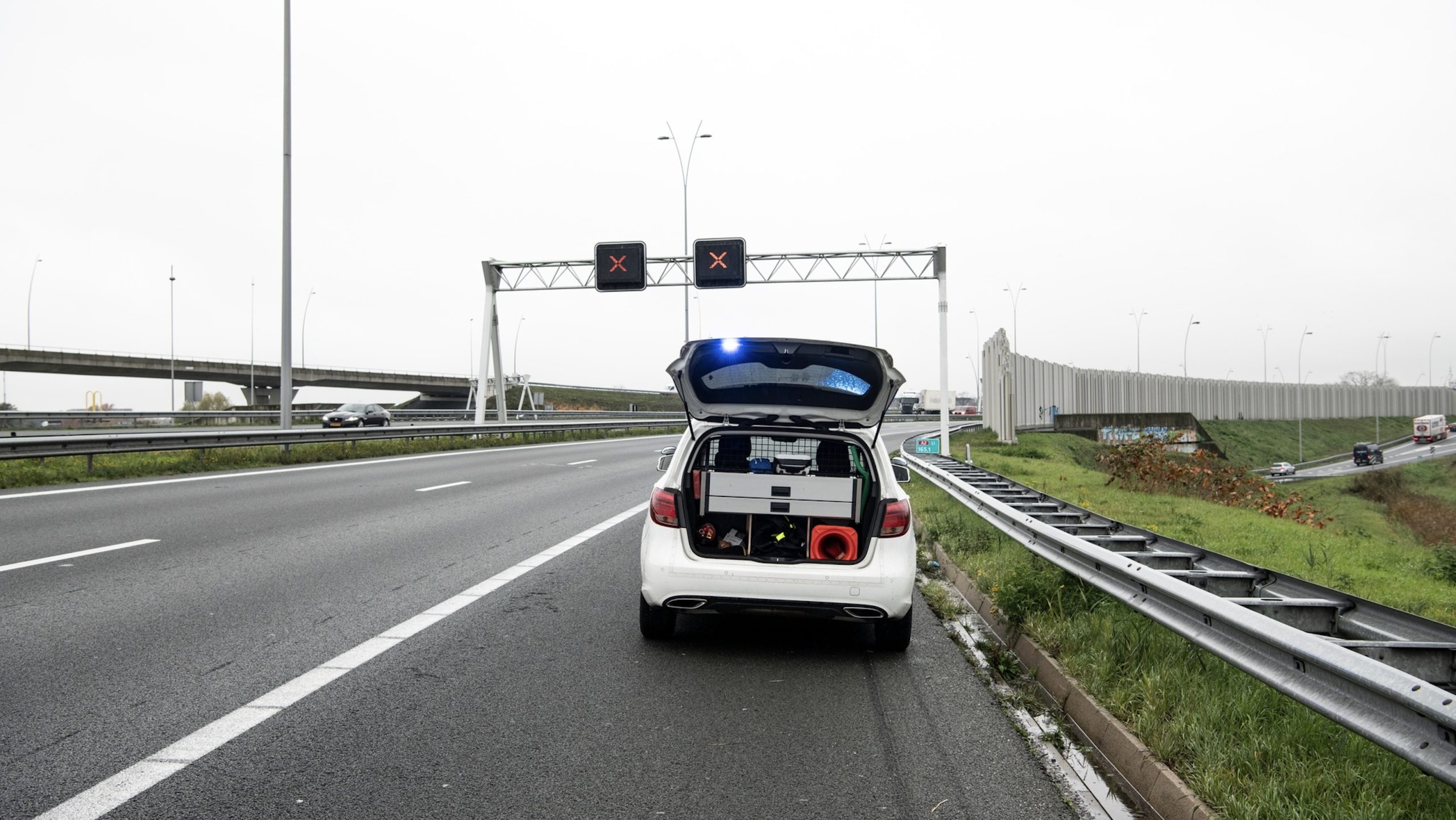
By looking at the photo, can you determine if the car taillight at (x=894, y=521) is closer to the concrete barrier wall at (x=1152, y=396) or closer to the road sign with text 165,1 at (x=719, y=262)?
the road sign with text 165,1 at (x=719, y=262)

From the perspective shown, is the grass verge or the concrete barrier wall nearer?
the grass verge

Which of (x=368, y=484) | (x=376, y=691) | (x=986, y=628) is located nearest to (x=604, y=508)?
(x=368, y=484)

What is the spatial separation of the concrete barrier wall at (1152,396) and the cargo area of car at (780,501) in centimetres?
3482

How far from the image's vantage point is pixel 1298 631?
3289mm

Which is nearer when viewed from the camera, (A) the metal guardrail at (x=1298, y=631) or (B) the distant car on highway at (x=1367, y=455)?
(A) the metal guardrail at (x=1298, y=631)

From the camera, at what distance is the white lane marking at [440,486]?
15719 millimetres

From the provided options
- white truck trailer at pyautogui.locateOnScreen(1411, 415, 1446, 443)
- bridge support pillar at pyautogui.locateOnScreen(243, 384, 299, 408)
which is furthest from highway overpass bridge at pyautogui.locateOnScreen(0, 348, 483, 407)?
white truck trailer at pyautogui.locateOnScreen(1411, 415, 1446, 443)

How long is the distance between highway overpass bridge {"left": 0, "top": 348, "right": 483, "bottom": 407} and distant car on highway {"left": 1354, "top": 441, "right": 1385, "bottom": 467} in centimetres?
5743

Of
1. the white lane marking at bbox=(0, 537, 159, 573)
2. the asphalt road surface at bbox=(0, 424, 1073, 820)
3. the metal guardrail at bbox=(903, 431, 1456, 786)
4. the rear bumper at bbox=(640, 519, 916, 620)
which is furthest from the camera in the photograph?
the white lane marking at bbox=(0, 537, 159, 573)

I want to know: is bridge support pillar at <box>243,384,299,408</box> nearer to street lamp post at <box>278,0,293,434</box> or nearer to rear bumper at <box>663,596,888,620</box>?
street lamp post at <box>278,0,293,434</box>

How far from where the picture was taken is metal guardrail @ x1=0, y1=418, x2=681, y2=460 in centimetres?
1563

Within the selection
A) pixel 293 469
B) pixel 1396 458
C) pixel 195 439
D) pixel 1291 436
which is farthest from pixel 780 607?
pixel 1291 436

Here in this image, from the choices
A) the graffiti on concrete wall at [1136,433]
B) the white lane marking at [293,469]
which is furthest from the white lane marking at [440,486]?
the graffiti on concrete wall at [1136,433]

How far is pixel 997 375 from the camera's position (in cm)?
4456
